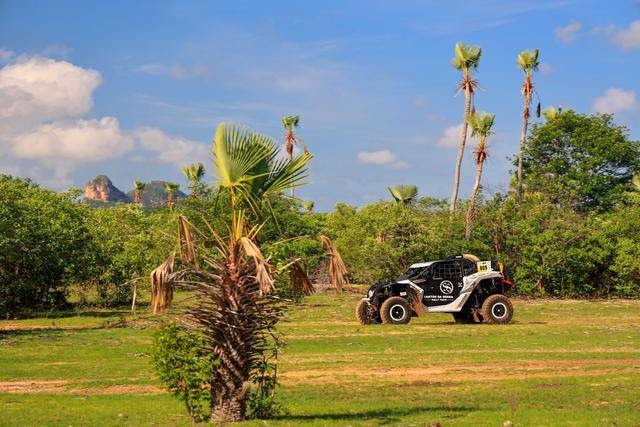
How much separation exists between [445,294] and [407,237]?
16362mm

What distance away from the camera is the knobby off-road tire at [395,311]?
28797 millimetres

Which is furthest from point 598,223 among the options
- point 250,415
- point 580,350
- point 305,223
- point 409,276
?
point 250,415

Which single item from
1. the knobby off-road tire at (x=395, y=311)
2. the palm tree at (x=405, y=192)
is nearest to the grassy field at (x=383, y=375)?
the knobby off-road tire at (x=395, y=311)

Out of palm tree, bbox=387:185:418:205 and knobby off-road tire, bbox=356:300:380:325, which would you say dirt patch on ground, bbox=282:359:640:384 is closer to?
knobby off-road tire, bbox=356:300:380:325

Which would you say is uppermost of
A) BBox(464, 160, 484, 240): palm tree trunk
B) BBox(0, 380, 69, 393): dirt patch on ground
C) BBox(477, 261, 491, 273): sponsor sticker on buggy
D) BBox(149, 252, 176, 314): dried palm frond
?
BBox(464, 160, 484, 240): palm tree trunk

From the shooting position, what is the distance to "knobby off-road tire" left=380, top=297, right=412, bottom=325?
2880cm

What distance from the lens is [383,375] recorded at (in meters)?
17.4

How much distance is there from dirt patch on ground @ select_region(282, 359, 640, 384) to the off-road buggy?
9907 millimetres

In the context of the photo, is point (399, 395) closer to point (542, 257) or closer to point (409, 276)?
point (409, 276)

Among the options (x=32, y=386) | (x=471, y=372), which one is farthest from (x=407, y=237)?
(x=32, y=386)

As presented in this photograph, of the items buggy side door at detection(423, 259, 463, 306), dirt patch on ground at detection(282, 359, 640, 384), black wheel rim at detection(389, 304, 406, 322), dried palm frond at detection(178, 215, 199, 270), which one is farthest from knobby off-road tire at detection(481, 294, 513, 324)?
dried palm frond at detection(178, 215, 199, 270)

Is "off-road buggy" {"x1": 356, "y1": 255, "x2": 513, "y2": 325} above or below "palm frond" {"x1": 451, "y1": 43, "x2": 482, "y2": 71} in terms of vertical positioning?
below

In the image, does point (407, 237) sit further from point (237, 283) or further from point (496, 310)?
point (237, 283)

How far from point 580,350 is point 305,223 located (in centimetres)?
2678
